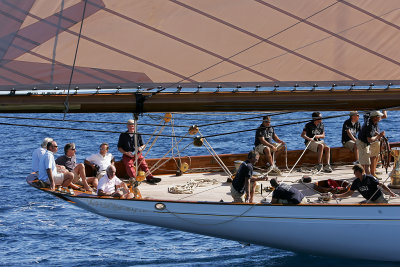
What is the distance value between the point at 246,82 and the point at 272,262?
5.51m

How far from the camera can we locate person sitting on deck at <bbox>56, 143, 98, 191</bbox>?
14.5 metres

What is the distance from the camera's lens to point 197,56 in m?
10.7

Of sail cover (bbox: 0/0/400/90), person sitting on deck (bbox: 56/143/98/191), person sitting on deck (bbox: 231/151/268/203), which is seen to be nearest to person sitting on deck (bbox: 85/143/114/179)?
person sitting on deck (bbox: 56/143/98/191)

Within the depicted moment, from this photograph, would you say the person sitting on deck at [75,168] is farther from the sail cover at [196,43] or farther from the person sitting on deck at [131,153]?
the sail cover at [196,43]

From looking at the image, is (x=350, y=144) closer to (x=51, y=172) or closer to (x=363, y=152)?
(x=363, y=152)

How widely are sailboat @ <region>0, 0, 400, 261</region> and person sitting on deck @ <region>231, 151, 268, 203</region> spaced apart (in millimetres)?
2168

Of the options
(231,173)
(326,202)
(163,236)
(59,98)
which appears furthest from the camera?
(163,236)

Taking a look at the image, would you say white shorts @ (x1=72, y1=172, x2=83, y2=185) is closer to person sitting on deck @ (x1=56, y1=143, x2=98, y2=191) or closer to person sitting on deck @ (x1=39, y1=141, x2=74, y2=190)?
person sitting on deck @ (x1=56, y1=143, x2=98, y2=191)

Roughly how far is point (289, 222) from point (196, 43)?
4.19m

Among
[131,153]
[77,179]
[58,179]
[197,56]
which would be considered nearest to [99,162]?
[77,179]

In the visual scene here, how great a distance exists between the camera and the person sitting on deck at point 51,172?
13.9 metres

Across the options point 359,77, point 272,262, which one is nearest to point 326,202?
point 272,262

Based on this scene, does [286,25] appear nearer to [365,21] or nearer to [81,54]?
[365,21]

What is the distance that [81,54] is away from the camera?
413 inches
